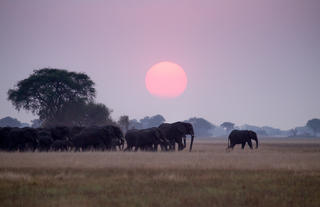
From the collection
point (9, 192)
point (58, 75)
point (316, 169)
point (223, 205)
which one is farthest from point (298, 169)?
point (58, 75)

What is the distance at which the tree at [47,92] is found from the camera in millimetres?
68625

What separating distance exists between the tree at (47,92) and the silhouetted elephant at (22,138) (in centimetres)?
3016

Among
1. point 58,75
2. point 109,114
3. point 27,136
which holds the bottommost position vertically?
point 27,136

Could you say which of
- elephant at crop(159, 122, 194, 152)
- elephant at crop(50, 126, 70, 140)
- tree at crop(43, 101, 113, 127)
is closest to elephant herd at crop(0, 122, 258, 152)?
elephant at crop(159, 122, 194, 152)

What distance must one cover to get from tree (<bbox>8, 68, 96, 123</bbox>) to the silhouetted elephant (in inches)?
1187

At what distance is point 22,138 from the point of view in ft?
127

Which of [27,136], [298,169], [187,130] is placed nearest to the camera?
[298,169]

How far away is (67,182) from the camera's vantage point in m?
16.2

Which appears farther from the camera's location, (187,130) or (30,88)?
(30,88)

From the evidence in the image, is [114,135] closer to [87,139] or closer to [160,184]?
[87,139]

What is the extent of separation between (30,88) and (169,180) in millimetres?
55938

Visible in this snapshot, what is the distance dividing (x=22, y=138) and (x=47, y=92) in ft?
101

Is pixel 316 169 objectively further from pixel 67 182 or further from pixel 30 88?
pixel 30 88

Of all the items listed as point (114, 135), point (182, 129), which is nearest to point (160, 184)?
point (182, 129)
